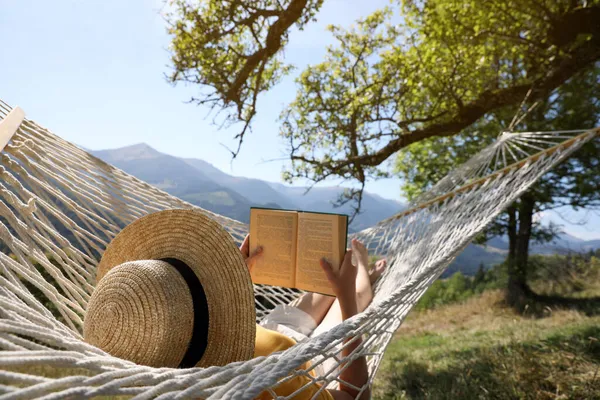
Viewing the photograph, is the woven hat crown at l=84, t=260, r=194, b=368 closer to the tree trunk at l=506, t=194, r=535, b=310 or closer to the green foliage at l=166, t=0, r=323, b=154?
the green foliage at l=166, t=0, r=323, b=154

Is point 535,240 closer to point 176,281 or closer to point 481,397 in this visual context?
point 481,397

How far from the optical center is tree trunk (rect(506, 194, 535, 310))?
604cm

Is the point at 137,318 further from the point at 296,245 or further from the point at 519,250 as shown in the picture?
the point at 519,250

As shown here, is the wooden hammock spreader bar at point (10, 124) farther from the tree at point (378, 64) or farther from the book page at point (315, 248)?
the tree at point (378, 64)

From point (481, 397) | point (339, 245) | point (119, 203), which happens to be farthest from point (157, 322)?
point (481, 397)

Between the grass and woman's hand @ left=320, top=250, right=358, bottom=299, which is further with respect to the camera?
the grass

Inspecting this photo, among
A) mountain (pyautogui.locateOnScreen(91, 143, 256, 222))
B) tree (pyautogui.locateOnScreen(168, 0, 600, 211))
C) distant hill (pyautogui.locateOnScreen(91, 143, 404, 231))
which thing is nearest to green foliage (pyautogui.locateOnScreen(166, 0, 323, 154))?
tree (pyautogui.locateOnScreen(168, 0, 600, 211))

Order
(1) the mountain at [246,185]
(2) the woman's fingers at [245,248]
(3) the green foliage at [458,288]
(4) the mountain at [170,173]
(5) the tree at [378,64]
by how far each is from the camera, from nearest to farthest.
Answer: (2) the woman's fingers at [245,248], (5) the tree at [378,64], (3) the green foliage at [458,288], (4) the mountain at [170,173], (1) the mountain at [246,185]

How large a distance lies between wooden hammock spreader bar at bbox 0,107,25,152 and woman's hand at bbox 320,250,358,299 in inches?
41.6

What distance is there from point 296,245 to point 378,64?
414 centimetres

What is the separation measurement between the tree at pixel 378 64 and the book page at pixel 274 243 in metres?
2.33

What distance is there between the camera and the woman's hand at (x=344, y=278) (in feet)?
3.63

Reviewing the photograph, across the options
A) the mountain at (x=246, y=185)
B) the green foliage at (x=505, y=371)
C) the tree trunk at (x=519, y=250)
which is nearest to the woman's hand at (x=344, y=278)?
the green foliage at (x=505, y=371)

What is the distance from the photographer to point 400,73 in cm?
444
